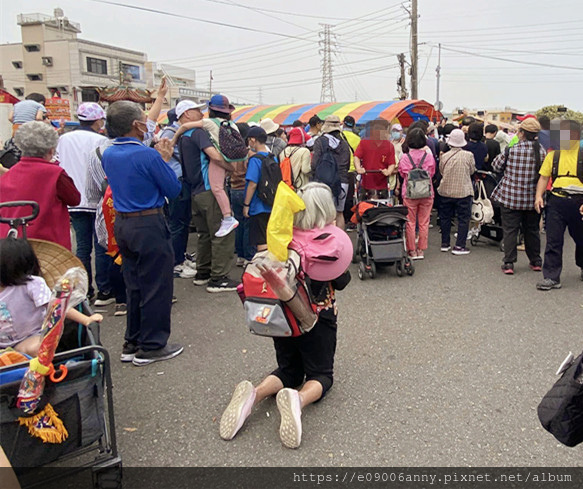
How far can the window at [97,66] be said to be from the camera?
59.6m

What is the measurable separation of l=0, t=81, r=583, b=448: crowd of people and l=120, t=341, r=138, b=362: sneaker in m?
0.01

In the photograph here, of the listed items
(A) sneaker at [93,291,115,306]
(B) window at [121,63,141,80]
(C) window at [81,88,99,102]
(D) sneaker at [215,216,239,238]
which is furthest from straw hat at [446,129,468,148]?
(B) window at [121,63,141,80]

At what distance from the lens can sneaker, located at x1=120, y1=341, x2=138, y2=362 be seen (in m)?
3.99

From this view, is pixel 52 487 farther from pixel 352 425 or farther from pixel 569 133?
pixel 569 133

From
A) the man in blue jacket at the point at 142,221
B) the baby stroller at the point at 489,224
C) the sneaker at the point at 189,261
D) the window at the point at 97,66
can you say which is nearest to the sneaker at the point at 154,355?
the man in blue jacket at the point at 142,221

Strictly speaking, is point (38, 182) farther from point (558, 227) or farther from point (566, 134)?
point (558, 227)

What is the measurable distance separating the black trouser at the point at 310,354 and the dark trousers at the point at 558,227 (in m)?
3.62

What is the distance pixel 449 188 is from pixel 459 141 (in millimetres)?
718

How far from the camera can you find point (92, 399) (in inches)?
88.8

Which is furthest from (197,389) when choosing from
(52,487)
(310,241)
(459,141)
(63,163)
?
(459,141)

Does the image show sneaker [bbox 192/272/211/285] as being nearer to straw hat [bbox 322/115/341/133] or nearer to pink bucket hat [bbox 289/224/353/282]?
straw hat [bbox 322/115/341/133]

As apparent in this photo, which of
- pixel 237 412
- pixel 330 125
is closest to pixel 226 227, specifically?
pixel 330 125

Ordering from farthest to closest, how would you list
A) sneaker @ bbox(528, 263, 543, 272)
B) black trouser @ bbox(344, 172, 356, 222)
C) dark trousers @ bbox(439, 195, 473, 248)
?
black trouser @ bbox(344, 172, 356, 222) → dark trousers @ bbox(439, 195, 473, 248) → sneaker @ bbox(528, 263, 543, 272)

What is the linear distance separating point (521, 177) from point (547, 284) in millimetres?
1383
